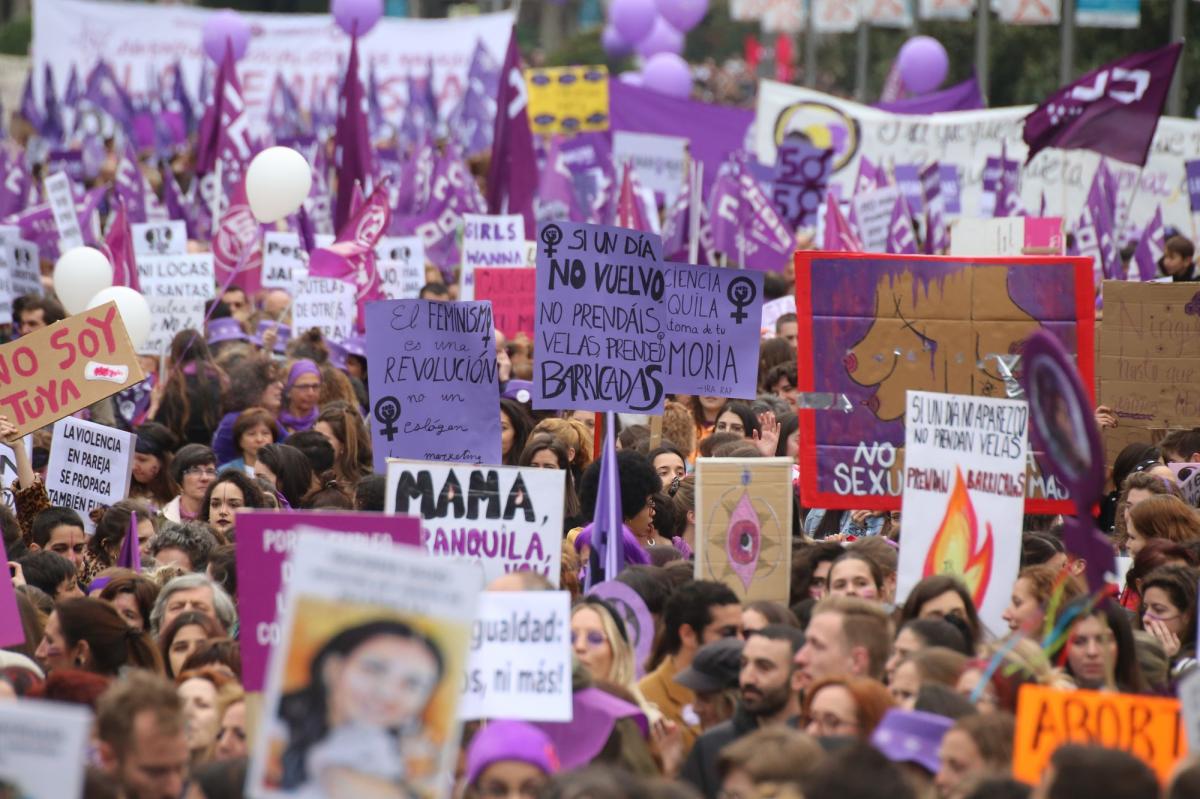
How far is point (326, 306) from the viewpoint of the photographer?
1477cm

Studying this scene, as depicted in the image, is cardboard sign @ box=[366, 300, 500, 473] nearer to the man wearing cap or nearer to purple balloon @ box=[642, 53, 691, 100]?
the man wearing cap

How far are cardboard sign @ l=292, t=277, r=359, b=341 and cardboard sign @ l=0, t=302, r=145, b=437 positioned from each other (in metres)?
4.58

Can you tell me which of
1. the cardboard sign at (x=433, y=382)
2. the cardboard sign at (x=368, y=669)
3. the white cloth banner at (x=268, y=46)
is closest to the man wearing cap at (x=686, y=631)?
the cardboard sign at (x=368, y=669)

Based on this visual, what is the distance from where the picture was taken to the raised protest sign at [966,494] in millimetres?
7234

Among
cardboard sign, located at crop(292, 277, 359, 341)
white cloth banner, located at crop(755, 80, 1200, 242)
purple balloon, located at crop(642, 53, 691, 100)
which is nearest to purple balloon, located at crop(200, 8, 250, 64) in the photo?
purple balloon, located at crop(642, 53, 691, 100)

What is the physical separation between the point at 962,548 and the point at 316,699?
3.45m

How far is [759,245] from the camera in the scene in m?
18.8

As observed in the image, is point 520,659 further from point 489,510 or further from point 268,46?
point 268,46

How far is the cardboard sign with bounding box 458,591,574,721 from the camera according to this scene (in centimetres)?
604

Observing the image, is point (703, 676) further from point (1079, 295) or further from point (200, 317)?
point (200, 317)

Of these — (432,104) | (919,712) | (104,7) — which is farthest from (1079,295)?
(104,7)

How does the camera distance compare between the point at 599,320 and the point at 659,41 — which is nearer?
the point at 599,320

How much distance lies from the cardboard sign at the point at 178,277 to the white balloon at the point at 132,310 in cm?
212

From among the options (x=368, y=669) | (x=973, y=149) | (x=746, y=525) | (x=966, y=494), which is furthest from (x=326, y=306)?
(x=973, y=149)
